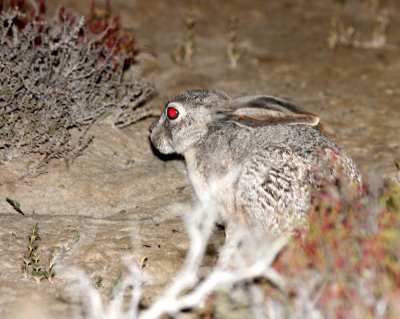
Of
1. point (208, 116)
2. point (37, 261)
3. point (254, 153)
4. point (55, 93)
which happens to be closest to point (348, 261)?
point (254, 153)

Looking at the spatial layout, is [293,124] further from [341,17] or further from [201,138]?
[341,17]

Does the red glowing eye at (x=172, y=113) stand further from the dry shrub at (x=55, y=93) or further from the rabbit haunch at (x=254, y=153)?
the dry shrub at (x=55, y=93)

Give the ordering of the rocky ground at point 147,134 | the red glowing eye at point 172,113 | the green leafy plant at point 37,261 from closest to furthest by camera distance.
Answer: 1. the green leafy plant at point 37,261
2. the rocky ground at point 147,134
3. the red glowing eye at point 172,113

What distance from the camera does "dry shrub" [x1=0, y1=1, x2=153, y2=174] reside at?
790 centimetres

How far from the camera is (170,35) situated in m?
12.7

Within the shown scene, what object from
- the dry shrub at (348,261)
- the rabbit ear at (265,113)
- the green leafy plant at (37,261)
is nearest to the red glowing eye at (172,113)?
the rabbit ear at (265,113)

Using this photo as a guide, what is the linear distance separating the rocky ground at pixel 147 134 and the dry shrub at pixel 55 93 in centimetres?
20

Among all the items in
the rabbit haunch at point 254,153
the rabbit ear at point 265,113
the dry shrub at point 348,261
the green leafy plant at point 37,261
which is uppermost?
the rabbit ear at point 265,113

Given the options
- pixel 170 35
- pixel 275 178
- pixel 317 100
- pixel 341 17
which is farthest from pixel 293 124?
pixel 341 17

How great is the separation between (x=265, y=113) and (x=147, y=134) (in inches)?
101

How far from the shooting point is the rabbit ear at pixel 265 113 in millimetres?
6742

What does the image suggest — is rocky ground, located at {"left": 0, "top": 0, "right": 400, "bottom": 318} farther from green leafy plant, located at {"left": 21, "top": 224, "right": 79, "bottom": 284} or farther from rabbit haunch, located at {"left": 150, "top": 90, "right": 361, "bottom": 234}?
rabbit haunch, located at {"left": 150, "top": 90, "right": 361, "bottom": 234}

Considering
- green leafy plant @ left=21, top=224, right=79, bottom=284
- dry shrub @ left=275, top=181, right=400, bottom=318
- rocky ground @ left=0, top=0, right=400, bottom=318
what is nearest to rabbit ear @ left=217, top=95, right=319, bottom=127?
rocky ground @ left=0, top=0, right=400, bottom=318

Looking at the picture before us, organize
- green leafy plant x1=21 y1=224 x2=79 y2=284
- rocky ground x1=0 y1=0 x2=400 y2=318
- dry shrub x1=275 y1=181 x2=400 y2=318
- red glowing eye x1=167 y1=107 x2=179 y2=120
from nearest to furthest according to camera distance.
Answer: dry shrub x1=275 y1=181 x2=400 y2=318
green leafy plant x1=21 y1=224 x2=79 y2=284
rocky ground x1=0 y1=0 x2=400 y2=318
red glowing eye x1=167 y1=107 x2=179 y2=120
